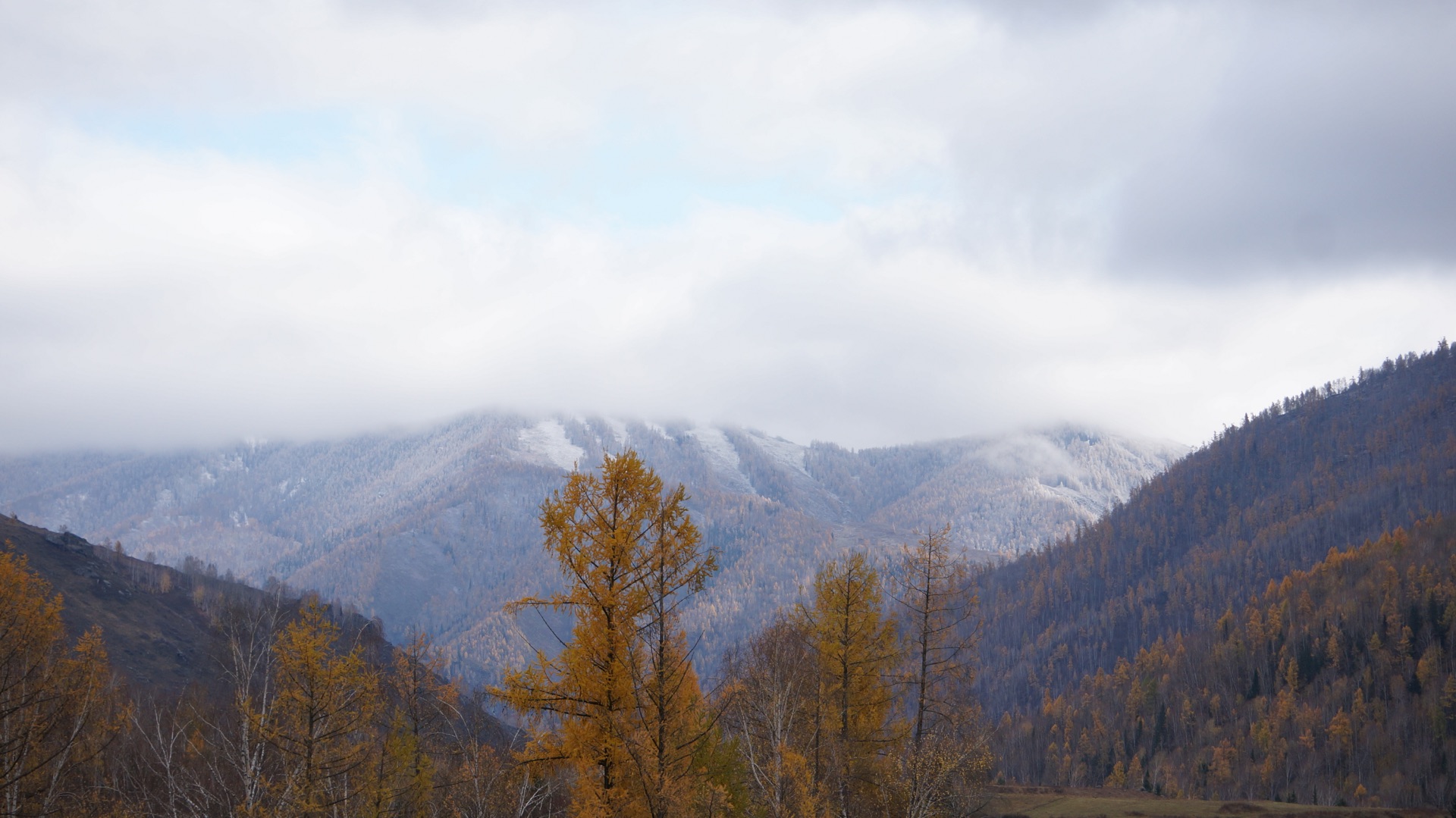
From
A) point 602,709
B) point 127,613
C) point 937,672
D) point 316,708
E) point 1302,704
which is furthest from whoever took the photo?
point 127,613

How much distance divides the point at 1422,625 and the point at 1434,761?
36.4 meters

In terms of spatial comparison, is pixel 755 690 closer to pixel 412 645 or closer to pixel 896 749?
pixel 896 749

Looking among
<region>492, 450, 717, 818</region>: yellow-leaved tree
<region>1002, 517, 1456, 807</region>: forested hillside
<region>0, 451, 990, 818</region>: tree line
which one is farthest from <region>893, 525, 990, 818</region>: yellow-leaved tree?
<region>1002, 517, 1456, 807</region>: forested hillside

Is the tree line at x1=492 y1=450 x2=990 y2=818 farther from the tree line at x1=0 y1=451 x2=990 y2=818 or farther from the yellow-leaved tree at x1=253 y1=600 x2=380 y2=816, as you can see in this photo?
the yellow-leaved tree at x1=253 y1=600 x2=380 y2=816

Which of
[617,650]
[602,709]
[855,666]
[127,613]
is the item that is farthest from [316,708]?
[127,613]

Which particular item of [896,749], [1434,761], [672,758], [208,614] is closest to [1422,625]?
[1434,761]

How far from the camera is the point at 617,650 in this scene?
19.9m

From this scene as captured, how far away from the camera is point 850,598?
104 feet

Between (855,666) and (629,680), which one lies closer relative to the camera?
(629,680)

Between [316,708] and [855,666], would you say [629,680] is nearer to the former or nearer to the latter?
[316,708]

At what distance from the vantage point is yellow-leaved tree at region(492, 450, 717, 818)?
1939 cm

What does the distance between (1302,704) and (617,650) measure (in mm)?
178613

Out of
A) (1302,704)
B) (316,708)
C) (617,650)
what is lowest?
(1302,704)

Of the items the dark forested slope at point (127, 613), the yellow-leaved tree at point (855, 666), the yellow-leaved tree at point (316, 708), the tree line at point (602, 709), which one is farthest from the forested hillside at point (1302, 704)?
the yellow-leaved tree at point (316, 708)
